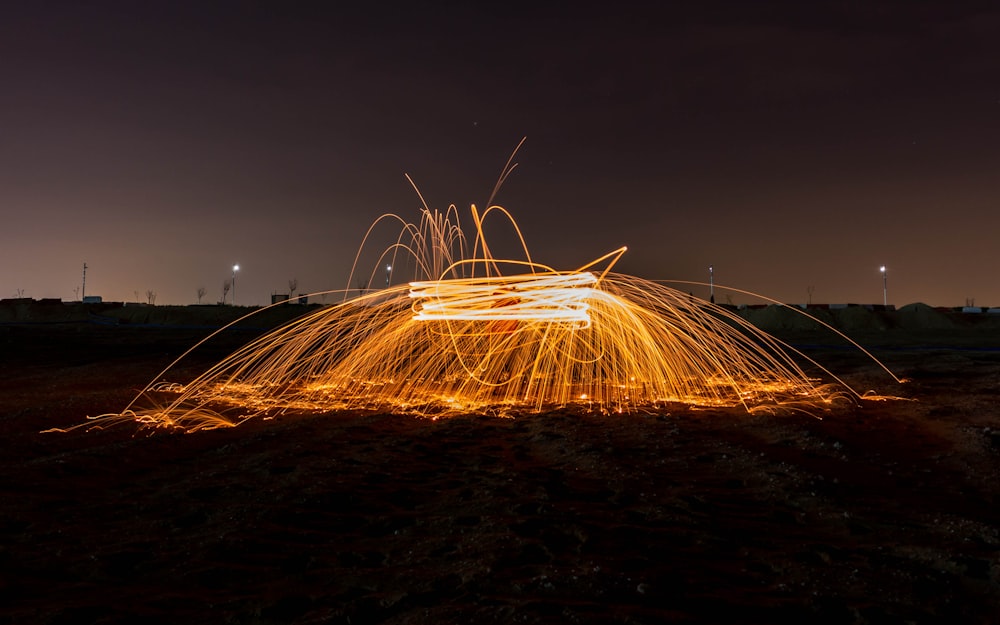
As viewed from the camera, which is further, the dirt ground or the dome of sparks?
the dome of sparks

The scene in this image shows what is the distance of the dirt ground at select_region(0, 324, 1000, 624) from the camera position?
9.41ft

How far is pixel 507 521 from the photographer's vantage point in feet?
13.0

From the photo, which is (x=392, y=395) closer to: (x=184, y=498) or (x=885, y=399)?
(x=184, y=498)

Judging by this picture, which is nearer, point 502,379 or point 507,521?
point 507,521

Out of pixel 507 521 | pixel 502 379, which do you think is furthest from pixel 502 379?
pixel 507 521

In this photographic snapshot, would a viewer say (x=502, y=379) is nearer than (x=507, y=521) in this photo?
No

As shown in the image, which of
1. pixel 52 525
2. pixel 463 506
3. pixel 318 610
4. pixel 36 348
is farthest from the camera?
pixel 36 348

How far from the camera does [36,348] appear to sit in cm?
1898

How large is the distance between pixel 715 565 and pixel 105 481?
4.44 metres

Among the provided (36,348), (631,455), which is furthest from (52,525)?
(36,348)

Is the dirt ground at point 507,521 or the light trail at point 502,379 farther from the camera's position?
the light trail at point 502,379

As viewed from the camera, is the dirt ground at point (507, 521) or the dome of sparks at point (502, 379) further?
the dome of sparks at point (502, 379)

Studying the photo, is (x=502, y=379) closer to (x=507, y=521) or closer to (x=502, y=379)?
(x=502, y=379)

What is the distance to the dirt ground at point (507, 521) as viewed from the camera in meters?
2.87
